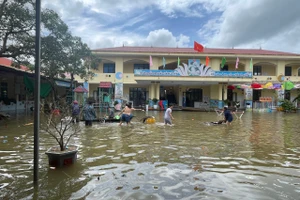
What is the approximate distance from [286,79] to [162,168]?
26.7m

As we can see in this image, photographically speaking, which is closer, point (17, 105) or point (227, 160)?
point (227, 160)

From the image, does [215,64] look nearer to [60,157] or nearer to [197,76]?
[197,76]

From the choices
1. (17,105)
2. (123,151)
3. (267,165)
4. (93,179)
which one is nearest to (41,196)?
(93,179)

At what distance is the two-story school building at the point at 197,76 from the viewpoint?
24.6 metres

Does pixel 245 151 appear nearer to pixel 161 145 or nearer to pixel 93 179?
pixel 161 145

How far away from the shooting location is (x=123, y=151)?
6.73 meters

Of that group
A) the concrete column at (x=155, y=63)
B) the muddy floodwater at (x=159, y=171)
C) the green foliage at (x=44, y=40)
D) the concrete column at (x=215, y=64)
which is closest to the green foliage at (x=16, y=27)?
the green foliage at (x=44, y=40)

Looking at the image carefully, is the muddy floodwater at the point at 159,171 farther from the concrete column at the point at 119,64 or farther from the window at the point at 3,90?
the concrete column at the point at 119,64

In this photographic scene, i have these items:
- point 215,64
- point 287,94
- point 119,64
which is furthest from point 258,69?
point 119,64

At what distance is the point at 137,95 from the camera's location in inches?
1117

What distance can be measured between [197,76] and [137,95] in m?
A: 7.56

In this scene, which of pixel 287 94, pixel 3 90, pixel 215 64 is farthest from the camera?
pixel 287 94

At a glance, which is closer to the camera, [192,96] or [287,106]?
[287,106]

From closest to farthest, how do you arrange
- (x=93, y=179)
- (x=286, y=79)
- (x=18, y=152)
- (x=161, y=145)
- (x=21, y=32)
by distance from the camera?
(x=93, y=179) → (x=18, y=152) → (x=161, y=145) → (x=21, y=32) → (x=286, y=79)
